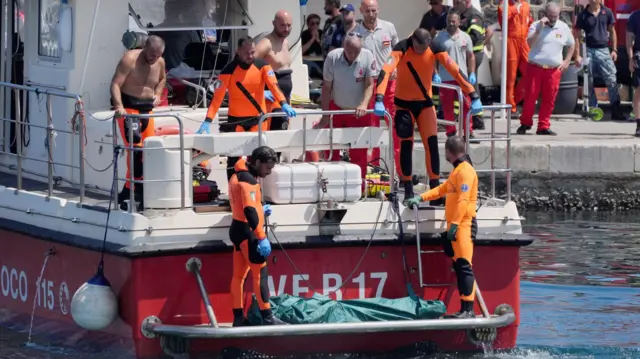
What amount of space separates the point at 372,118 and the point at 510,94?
7192mm

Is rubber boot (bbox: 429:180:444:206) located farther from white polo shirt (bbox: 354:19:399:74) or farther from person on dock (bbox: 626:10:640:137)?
person on dock (bbox: 626:10:640:137)

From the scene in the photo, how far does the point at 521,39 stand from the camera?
62.3 ft

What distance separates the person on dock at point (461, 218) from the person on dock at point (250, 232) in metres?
1.21

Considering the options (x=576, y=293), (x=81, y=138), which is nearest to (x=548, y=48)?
(x=576, y=293)

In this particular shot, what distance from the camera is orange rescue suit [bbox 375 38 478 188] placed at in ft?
36.1

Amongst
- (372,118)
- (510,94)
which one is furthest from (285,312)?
(510,94)

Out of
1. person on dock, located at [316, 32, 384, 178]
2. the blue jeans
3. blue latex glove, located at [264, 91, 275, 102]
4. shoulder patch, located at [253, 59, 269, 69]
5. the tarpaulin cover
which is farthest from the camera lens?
the blue jeans

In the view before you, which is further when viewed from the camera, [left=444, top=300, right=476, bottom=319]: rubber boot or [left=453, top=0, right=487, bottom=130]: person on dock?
[left=453, top=0, right=487, bottom=130]: person on dock

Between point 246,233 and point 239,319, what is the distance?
23.6 inches

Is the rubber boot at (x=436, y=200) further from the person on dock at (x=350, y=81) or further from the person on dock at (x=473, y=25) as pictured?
the person on dock at (x=473, y=25)

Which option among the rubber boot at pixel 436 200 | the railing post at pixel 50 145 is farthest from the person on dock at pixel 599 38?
the railing post at pixel 50 145

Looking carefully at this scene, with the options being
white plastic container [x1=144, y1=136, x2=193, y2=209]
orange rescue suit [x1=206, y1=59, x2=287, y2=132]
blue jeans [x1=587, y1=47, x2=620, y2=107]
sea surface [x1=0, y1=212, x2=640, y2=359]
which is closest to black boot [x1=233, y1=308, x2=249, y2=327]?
white plastic container [x1=144, y1=136, x2=193, y2=209]

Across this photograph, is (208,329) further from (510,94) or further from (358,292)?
(510,94)

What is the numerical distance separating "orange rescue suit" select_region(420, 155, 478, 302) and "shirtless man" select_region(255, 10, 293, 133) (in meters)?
1.90
